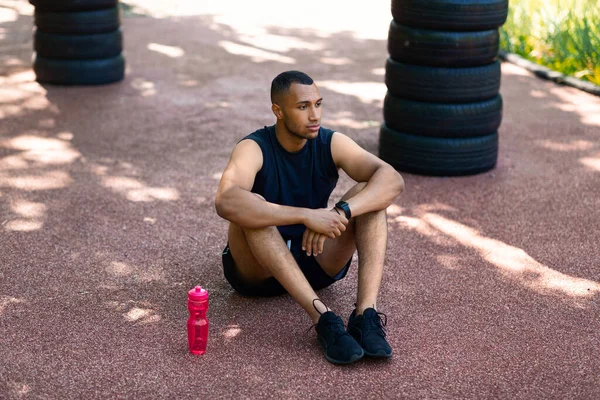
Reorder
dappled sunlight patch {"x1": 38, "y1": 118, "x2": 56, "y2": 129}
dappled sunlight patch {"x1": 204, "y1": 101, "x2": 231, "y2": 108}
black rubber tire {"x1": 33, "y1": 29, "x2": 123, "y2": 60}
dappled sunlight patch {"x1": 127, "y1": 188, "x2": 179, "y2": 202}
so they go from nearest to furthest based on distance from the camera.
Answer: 1. dappled sunlight patch {"x1": 127, "y1": 188, "x2": 179, "y2": 202}
2. dappled sunlight patch {"x1": 38, "y1": 118, "x2": 56, "y2": 129}
3. dappled sunlight patch {"x1": 204, "y1": 101, "x2": 231, "y2": 108}
4. black rubber tire {"x1": 33, "y1": 29, "x2": 123, "y2": 60}

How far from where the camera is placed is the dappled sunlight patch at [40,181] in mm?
6898

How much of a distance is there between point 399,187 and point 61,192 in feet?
10.5

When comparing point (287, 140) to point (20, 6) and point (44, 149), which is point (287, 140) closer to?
point (44, 149)

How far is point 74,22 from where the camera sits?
998cm

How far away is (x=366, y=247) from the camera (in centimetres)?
455

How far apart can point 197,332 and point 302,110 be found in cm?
124

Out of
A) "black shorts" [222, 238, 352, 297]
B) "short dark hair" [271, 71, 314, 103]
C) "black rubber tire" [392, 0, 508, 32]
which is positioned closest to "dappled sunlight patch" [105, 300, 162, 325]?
"black shorts" [222, 238, 352, 297]

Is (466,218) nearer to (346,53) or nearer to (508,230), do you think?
(508,230)

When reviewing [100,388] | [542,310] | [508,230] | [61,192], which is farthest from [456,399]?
[61,192]

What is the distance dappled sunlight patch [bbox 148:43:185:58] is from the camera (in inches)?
479

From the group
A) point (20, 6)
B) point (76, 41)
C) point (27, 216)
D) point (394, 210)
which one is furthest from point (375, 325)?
point (20, 6)

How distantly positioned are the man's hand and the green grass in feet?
21.2

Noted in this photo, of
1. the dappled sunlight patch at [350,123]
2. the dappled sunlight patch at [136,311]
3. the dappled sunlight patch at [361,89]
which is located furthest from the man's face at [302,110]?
the dappled sunlight patch at [361,89]

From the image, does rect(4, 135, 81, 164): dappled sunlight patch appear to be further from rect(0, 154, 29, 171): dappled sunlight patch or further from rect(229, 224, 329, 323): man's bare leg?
rect(229, 224, 329, 323): man's bare leg
